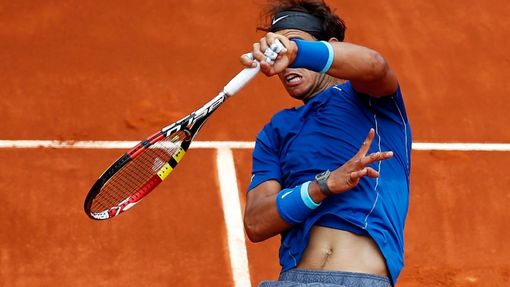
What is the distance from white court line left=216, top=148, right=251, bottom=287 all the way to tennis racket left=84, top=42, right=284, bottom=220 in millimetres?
2048

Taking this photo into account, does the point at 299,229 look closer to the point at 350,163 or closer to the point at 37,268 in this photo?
the point at 350,163

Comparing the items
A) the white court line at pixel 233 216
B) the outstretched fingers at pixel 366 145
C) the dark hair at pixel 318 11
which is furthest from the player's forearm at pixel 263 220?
the white court line at pixel 233 216

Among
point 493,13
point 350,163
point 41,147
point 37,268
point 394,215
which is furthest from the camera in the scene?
point 493,13

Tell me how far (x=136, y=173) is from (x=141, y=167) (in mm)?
34

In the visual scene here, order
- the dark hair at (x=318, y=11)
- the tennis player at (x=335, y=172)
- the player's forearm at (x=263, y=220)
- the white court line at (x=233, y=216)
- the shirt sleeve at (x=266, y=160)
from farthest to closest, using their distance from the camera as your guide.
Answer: the white court line at (x=233, y=216)
the dark hair at (x=318, y=11)
the shirt sleeve at (x=266, y=160)
the player's forearm at (x=263, y=220)
the tennis player at (x=335, y=172)

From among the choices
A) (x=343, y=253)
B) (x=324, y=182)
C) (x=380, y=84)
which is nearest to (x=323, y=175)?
(x=324, y=182)

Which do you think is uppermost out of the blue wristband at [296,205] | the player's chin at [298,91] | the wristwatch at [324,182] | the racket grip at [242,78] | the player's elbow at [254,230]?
the racket grip at [242,78]

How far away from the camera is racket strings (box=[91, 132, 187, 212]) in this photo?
4770 mm

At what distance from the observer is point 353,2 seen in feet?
30.7

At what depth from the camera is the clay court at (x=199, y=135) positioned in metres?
6.95

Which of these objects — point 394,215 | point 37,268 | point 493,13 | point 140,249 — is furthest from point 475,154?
point 394,215

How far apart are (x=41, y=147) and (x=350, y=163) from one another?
3926 millimetres

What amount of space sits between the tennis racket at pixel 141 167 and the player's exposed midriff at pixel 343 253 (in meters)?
0.71

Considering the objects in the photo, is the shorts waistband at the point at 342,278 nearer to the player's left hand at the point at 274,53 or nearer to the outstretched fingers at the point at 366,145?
the outstretched fingers at the point at 366,145
